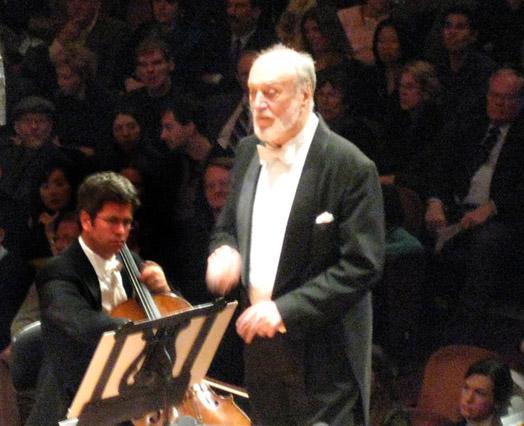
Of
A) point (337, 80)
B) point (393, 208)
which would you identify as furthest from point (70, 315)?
point (337, 80)

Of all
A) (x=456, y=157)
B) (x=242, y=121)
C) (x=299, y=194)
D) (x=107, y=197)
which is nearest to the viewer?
(x=299, y=194)

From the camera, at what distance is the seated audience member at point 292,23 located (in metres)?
4.76

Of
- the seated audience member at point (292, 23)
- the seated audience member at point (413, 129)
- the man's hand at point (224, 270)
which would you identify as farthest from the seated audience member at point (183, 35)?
the man's hand at point (224, 270)

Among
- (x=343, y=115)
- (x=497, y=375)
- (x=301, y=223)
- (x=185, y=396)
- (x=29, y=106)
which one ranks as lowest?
(x=497, y=375)

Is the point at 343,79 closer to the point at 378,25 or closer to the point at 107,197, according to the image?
the point at 378,25

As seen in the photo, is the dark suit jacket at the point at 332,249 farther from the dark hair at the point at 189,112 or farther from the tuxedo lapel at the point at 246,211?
the dark hair at the point at 189,112

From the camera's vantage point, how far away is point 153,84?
16.4ft

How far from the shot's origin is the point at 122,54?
16.5 ft

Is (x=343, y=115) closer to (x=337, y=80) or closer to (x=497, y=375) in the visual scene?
(x=337, y=80)

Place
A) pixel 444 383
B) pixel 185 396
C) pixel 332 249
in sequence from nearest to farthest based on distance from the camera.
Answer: pixel 332 249 → pixel 185 396 → pixel 444 383

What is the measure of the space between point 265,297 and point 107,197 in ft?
2.39

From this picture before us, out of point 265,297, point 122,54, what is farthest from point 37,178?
point 265,297

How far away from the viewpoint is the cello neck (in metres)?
3.44

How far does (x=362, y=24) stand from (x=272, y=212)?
71.9 inches
